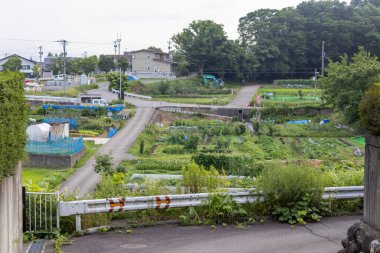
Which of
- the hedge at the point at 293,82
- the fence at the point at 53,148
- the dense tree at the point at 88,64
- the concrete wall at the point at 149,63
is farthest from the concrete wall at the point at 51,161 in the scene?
the dense tree at the point at 88,64

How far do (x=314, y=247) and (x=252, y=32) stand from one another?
247 feet

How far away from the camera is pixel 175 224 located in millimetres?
7879

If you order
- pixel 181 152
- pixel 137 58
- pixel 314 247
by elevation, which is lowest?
pixel 181 152

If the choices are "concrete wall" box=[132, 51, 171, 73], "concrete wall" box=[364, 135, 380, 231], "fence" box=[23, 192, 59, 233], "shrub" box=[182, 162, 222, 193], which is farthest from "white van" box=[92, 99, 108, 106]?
"concrete wall" box=[364, 135, 380, 231]

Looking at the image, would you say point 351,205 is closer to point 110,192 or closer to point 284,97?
point 110,192

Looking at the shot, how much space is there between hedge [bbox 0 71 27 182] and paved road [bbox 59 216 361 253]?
1.51 metres

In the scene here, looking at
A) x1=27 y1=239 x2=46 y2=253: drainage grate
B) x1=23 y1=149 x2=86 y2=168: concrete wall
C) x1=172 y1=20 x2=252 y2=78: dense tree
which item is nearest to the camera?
x1=27 y1=239 x2=46 y2=253: drainage grate

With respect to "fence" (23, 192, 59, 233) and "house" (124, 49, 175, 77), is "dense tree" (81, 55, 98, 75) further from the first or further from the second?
"fence" (23, 192, 59, 233)

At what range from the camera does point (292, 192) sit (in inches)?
316

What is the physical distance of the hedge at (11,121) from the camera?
5.55 metres

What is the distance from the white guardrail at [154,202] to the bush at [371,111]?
7.13 feet

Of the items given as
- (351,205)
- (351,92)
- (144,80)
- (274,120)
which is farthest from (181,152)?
(144,80)

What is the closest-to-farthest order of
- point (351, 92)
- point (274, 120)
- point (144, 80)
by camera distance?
point (351, 92)
point (274, 120)
point (144, 80)

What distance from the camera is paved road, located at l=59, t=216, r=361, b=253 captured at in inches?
270
